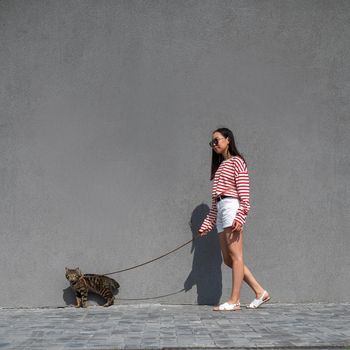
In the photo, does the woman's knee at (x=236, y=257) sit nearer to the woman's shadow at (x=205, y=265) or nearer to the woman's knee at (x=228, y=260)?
the woman's knee at (x=228, y=260)

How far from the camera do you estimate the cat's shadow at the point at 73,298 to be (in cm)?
609

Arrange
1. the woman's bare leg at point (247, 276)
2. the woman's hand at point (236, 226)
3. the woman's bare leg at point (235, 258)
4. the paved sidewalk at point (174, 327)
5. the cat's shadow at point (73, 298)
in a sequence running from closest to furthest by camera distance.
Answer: the paved sidewalk at point (174, 327) < the woman's hand at point (236, 226) < the woman's bare leg at point (235, 258) < the woman's bare leg at point (247, 276) < the cat's shadow at point (73, 298)

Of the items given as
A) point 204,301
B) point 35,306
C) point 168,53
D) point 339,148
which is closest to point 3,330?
point 35,306

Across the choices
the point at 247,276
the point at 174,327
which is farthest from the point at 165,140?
the point at 174,327

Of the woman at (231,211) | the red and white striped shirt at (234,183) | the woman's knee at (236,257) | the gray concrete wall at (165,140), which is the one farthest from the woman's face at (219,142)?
the woman's knee at (236,257)

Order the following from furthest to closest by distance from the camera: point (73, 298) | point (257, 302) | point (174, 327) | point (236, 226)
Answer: point (73, 298)
point (257, 302)
point (236, 226)
point (174, 327)

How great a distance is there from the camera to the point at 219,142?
5.87m

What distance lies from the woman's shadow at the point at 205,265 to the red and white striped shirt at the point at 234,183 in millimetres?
312

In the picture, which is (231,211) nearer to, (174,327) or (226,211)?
(226,211)

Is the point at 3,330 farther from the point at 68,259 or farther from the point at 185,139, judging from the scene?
the point at 185,139

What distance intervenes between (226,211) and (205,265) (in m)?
0.70

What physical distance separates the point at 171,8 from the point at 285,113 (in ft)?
4.58

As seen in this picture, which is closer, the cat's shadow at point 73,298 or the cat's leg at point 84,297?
the cat's leg at point 84,297

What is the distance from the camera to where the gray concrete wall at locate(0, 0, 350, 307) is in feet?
20.1
